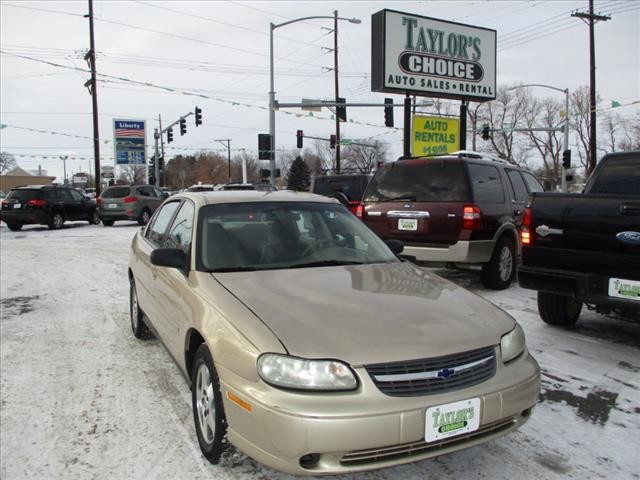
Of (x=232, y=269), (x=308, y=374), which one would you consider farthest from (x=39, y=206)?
(x=308, y=374)

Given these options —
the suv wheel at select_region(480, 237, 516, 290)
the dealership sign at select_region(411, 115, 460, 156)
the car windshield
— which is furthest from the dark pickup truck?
the dealership sign at select_region(411, 115, 460, 156)

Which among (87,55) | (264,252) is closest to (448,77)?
→ (264,252)

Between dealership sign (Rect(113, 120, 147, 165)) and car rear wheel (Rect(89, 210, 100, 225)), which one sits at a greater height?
dealership sign (Rect(113, 120, 147, 165))

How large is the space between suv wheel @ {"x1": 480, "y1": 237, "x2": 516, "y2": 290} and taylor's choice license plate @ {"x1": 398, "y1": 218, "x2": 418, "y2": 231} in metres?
1.16

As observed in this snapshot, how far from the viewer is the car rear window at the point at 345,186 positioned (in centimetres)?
1409

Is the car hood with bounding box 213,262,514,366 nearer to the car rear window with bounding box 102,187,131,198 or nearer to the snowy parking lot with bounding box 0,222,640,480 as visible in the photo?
the snowy parking lot with bounding box 0,222,640,480

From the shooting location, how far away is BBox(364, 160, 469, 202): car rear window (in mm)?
7078

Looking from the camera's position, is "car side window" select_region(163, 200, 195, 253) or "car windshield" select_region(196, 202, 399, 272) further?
"car side window" select_region(163, 200, 195, 253)

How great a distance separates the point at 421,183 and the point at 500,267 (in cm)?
161

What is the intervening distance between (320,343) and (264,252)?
1.27 meters

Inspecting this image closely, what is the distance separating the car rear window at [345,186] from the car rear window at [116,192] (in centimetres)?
1035

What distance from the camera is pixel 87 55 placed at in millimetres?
28406

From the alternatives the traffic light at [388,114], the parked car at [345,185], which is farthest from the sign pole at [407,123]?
the traffic light at [388,114]

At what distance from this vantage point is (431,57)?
16203 millimetres
